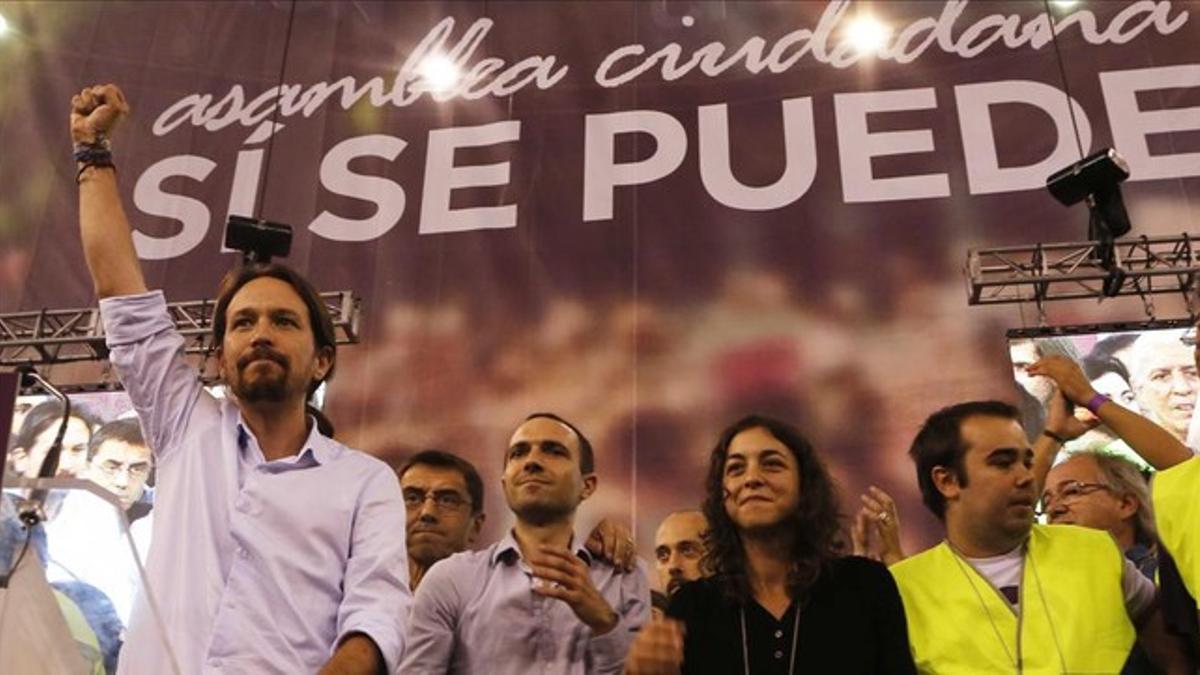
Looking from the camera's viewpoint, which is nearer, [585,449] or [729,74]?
[585,449]

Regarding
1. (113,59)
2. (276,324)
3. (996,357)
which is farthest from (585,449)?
(113,59)

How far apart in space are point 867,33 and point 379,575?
397 centimetres

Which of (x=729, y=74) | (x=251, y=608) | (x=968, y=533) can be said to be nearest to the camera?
(x=251, y=608)

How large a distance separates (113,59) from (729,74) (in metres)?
2.58

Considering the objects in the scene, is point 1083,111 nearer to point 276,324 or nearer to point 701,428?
point 701,428

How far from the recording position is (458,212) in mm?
4809

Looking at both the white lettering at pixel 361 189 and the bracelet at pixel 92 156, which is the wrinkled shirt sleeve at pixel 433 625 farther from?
the white lettering at pixel 361 189

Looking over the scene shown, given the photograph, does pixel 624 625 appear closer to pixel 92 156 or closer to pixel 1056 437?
pixel 1056 437

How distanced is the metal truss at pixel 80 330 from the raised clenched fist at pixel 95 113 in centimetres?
254

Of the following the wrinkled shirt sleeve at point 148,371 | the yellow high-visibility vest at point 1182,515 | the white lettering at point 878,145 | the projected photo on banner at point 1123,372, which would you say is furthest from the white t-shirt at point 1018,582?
the white lettering at point 878,145

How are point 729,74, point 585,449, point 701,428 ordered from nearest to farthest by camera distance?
1. point 585,449
2. point 701,428
3. point 729,74

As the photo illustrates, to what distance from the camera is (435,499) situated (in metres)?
3.23

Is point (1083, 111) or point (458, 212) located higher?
point (1083, 111)

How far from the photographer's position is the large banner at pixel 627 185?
4.38 m
